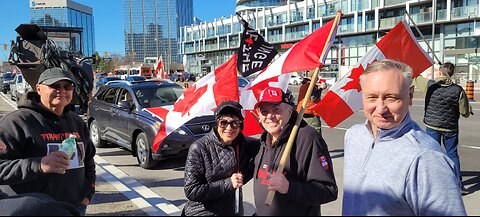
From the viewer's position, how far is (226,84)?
4051 millimetres

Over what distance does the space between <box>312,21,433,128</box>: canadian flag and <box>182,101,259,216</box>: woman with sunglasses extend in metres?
1.59

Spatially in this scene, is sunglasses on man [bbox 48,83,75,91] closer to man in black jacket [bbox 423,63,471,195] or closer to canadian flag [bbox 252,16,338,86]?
canadian flag [bbox 252,16,338,86]

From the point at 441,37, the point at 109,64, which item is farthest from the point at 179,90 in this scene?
the point at 109,64

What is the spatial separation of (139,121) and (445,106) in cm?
536

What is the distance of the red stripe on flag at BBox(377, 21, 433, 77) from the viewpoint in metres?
4.11

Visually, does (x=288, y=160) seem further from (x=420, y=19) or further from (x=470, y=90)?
(x=420, y=19)

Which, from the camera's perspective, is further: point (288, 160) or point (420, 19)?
point (420, 19)

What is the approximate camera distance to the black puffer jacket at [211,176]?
269cm

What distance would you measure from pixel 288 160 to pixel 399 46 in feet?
8.35

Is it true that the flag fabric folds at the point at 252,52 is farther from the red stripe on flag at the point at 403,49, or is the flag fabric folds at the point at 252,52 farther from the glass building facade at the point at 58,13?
the glass building facade at the point at 58,13

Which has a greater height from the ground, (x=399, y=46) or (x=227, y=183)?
(x=399, y=46)

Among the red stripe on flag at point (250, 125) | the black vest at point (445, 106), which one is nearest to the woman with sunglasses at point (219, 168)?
the red stripe on flag at point (250, 125)

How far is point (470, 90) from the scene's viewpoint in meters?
20.6

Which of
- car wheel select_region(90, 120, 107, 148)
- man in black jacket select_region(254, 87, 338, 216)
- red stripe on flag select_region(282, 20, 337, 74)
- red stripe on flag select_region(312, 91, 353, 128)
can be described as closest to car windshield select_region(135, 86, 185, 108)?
car wheel select_region(90, 120, 107, 148)
